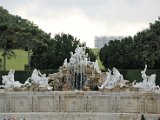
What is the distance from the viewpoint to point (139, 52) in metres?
65.0

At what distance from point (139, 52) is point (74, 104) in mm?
25607

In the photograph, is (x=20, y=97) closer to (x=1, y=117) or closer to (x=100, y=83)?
(x=1, y=117)

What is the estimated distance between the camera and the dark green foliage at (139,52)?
209 feet

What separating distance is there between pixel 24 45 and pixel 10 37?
2833 mm

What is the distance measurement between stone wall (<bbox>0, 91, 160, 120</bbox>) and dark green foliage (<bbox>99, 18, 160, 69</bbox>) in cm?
2297

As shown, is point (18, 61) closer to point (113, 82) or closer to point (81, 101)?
point (113, 82)

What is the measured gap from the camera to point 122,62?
6831 centimetres

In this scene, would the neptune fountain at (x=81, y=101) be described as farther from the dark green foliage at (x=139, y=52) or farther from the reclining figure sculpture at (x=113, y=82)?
the dark green foliage at (x=139, y=52)

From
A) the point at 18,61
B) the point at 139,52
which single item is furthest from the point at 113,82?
the point at 18,61

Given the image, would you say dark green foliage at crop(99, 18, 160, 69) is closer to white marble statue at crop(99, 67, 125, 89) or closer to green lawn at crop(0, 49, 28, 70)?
white marble statue at crop(99, 67, 125, 89)

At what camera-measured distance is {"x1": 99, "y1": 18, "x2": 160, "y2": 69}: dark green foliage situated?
2509 inches

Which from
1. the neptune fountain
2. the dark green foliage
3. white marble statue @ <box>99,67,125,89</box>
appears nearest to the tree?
the dark green foliage

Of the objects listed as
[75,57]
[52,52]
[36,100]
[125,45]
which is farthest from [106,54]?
[36,100]

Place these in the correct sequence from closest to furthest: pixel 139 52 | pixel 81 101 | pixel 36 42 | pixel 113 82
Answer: pixel 81 101 < pixel 113 82 < pixel 139 52 < pixel 36 42
